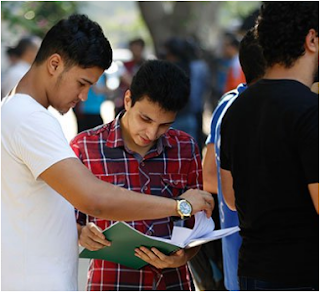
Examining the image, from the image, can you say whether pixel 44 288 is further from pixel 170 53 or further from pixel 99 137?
pixel 170 53

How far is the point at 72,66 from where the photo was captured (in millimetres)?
2908

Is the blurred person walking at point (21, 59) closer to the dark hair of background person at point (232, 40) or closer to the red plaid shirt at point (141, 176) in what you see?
the dark hair of background person at point (232, 40)

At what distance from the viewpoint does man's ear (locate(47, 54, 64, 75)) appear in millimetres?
2893

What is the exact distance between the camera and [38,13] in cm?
1312

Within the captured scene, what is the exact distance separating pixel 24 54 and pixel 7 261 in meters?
7.03

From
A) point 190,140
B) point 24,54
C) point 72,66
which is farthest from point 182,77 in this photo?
point 24,54

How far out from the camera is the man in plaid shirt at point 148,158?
326 centimetres

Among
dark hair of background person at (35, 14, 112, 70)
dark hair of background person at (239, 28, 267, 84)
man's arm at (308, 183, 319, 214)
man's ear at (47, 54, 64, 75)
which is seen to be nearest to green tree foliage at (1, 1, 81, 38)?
dark hair of background person at (239, 28, 267, 84)

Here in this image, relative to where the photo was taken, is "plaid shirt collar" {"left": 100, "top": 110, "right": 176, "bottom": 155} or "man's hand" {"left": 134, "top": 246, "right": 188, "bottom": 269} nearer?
"man's hand" {"left": 134, "top": 246, "right": 188, "bottom": 269}

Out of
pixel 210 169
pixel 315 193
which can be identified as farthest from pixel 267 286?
pixel 210 169

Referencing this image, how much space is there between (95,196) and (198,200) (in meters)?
0.48

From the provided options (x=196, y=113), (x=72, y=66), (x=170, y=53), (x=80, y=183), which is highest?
(x=170, y=53)

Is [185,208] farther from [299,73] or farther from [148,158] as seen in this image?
[299,73]

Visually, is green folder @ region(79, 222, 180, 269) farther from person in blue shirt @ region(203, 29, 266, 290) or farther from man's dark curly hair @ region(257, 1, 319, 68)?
man's dark curly hair @ region(257, 1, 319, 68)
